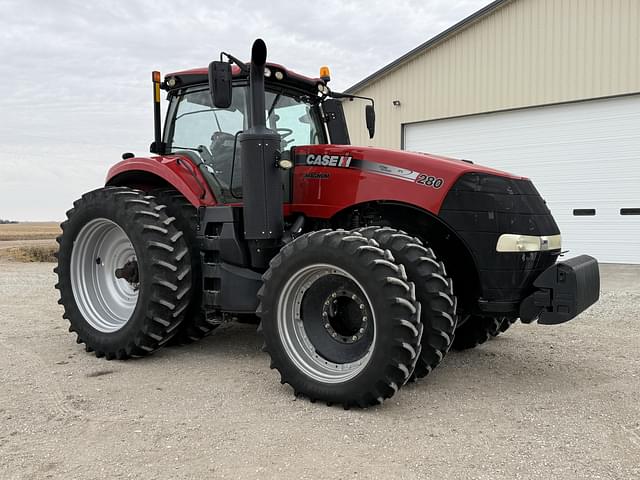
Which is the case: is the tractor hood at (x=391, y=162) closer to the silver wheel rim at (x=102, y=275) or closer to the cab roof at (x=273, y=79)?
the cab roof at (x=273, y=79)

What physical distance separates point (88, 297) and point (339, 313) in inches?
103

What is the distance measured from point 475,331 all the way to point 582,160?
8570 millimetres

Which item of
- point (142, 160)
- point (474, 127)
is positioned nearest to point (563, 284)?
point (142, 160)

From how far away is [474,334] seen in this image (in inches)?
203

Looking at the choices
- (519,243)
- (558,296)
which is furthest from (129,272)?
(558,296)

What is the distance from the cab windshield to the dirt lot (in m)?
1.68

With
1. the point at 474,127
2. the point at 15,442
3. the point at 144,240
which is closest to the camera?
the point at 15,442

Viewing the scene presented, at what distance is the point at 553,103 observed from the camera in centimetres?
1240

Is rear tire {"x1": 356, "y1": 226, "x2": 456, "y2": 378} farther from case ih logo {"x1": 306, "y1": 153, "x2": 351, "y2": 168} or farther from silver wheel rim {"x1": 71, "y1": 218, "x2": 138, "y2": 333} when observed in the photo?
silver wheel rim {"x1": 71, "y1": 218, "x2": 138, "y2": 333}

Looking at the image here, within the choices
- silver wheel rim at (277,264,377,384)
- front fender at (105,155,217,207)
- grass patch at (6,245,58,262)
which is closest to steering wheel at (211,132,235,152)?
front fender at (105,155,217,207)

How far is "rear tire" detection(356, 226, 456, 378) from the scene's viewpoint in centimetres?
372

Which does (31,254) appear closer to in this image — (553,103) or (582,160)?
(553,103)

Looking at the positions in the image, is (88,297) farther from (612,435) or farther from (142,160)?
(612,435)

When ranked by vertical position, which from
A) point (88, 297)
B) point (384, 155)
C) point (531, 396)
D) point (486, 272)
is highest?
point (384, 155)
